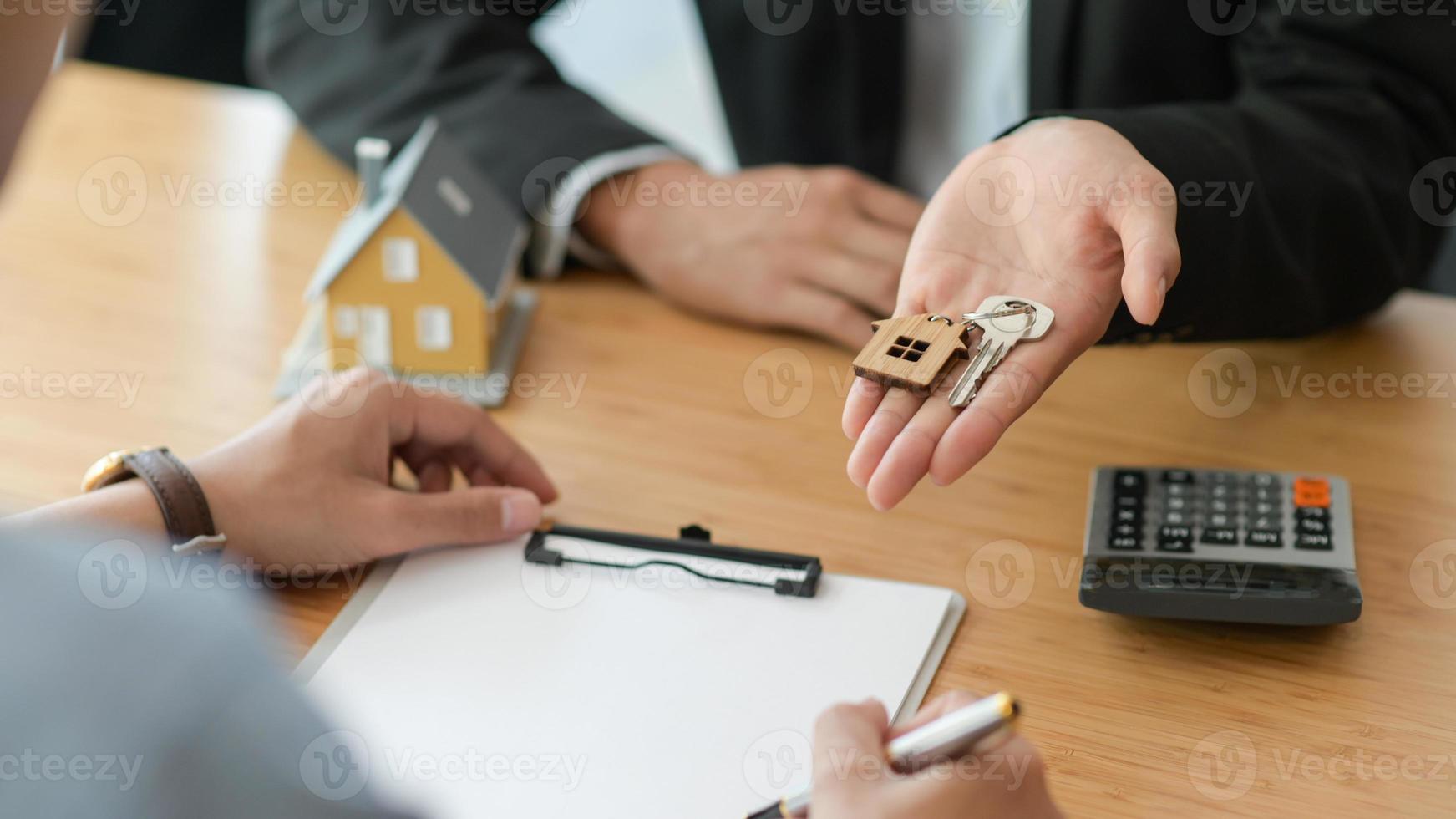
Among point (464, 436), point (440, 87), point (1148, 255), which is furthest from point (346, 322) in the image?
point (1148, 255)

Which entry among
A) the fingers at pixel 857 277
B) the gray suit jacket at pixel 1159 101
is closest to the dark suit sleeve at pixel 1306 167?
the gray suit jacket at pixel 1159 101

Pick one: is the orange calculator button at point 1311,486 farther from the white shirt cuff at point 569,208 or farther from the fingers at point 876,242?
the white shirt cuff at point 569,208

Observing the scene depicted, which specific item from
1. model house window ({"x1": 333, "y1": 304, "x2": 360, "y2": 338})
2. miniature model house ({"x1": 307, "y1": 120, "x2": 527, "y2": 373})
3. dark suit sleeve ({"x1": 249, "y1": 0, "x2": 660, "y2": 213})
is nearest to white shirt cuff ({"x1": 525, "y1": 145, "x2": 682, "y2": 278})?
dark suit sleeve ({"x1": 249, "y1": 0, "x2": 660, "y2": 213})

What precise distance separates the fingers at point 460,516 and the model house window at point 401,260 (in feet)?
0.75

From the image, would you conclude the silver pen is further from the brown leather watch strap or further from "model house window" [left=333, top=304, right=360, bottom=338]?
"model house window" [left=333, top=304, right=360, bottom=338]

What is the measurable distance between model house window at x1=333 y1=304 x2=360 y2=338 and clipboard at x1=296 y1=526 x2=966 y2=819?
27cm

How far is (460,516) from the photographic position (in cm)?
90

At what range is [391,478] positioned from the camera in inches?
38.5

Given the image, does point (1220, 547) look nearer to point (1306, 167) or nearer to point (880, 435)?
point (880, 435)

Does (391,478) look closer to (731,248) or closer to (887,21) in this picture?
(731,248)

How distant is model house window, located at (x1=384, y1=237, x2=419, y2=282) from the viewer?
1.06m

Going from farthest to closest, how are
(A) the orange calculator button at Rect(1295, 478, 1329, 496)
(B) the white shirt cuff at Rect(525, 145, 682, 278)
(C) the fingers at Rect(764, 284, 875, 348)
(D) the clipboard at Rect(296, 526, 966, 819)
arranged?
(B) the white shirt cuff at Rect(525, 145, 682, 278) → (C) the fingers at Rect(764, 284, 875, 348) → (A) the orange calculator button at Rect(1295, 478, 1329, 496) → (D) the clipboard at Rect(296, 526, 966, 819)

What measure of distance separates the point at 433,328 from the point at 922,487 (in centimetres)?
43

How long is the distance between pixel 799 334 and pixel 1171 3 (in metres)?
0.55
